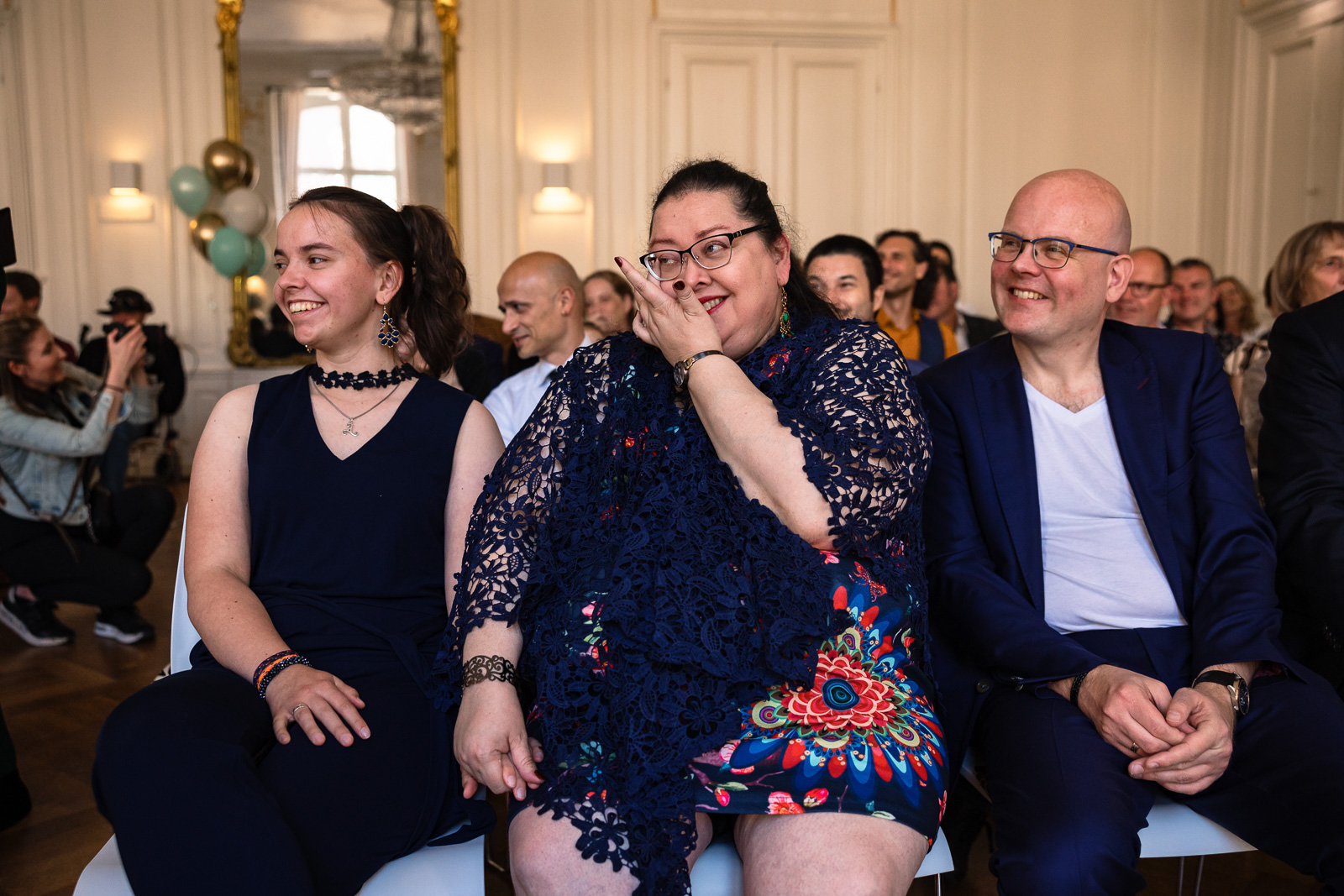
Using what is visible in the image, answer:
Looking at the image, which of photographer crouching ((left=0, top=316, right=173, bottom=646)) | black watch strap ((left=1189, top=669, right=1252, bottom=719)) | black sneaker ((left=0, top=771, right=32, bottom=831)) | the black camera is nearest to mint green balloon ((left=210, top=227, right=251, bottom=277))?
photographer crouching ((left=0, top=316, right=173, bottom=646))

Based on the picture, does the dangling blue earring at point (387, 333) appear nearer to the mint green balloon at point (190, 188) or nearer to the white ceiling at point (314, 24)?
the mint green balloon at point (190, 188)

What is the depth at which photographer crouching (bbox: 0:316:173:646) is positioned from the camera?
376 centimetres

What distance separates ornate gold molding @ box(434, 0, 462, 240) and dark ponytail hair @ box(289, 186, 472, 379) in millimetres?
5714

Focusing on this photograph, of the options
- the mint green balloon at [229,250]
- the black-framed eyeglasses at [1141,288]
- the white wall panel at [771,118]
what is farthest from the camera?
the white wall panel at [771,118]

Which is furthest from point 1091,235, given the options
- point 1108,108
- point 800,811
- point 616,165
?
point 1108,108

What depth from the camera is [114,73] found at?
7352 millimetres

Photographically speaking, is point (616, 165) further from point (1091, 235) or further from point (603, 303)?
point (1091, 235)

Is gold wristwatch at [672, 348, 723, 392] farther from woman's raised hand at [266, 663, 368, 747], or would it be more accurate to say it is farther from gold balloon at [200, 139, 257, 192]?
gold balloon at [200, 139, 257, 192]

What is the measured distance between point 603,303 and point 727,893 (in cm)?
404

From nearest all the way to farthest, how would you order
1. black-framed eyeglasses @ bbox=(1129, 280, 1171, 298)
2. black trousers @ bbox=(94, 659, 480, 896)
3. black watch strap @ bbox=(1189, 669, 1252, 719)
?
black trousers @ bbox=(94, 659, 480, 896)
black watch strap @ bbox=(1189, 669, 1252, 719)
black-framed eyeglasses @ bbox=(1129, 280, 1171, 298)

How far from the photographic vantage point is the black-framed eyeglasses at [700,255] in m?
1.58

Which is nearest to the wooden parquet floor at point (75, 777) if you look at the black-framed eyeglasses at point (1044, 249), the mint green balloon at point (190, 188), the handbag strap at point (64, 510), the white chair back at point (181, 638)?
the handbag strap at point (64, 510)

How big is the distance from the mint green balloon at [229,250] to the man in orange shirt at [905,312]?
4783 millimetres

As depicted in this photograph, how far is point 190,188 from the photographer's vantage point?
24.0 ft
